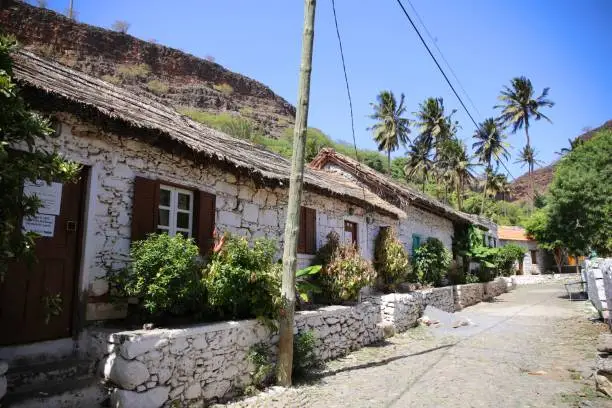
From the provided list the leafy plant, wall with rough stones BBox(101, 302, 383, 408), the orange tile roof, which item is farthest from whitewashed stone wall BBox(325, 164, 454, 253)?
the orange tile roof

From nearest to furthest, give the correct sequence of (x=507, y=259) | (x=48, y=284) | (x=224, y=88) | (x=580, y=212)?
(x=48, y=284)
(x=580, y=212)
(x=507, y=259)
(x=224, y=88)

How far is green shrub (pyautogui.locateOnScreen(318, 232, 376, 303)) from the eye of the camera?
29.1 ft

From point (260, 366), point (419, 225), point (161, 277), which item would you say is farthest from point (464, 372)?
point (419, 225)

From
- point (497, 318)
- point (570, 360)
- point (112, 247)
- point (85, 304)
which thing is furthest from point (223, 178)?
point (497, 318)

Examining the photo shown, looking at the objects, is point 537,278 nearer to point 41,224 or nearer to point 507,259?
point 507,259

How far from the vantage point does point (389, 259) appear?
39.1 ft

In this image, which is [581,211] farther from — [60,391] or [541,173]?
[541,173]

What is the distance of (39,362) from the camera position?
4.58 m

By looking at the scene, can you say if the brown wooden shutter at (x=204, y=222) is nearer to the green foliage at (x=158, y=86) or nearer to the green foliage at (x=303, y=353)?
the green foliage at (x=303, y=353)

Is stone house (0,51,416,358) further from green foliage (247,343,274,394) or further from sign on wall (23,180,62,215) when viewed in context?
green foliage (247,343,274,394)

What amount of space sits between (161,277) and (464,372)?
5.39 m

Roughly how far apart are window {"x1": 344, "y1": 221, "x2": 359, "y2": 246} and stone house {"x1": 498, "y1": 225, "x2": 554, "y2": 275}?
1140 inches

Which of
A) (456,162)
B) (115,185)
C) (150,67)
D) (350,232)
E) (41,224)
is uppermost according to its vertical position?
(150,67)

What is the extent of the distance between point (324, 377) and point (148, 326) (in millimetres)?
3221
